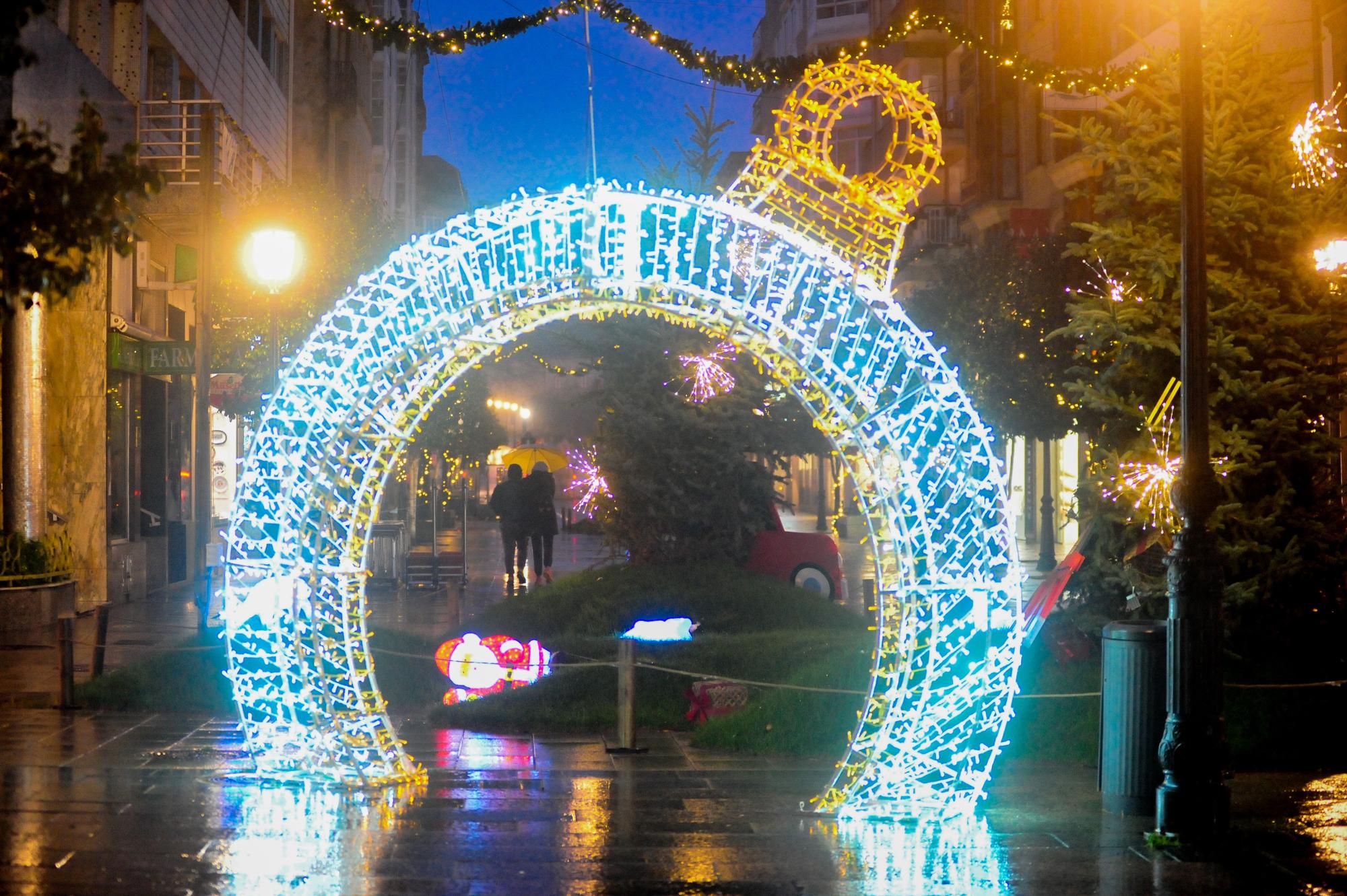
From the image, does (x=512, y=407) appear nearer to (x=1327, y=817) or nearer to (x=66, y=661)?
(x=66, y=661)

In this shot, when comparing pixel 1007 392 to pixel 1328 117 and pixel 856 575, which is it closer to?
pixel 856 575

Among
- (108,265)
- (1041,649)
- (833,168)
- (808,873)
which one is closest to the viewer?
(808,873)

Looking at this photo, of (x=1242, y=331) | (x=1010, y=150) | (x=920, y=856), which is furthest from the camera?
(x=1010, y=150)

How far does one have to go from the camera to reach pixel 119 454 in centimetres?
2195

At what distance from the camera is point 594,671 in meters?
12.4

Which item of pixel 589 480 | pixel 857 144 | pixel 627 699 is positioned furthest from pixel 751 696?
pixel 857 144

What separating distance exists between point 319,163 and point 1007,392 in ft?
63.5

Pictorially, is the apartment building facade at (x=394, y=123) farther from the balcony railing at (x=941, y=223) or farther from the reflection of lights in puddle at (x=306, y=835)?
the reflection of lights in puddle at (x=306, y=835)

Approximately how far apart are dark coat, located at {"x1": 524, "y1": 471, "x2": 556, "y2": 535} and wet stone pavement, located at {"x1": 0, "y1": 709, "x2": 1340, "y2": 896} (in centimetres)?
1260

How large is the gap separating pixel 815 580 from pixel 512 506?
5514 millimetres

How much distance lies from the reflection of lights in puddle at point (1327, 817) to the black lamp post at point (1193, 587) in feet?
1.73

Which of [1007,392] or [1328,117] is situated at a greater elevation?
[1328,117]

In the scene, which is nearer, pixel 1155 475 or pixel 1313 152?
pixel 1155 475

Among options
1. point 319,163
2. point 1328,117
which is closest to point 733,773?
point 1328,117
